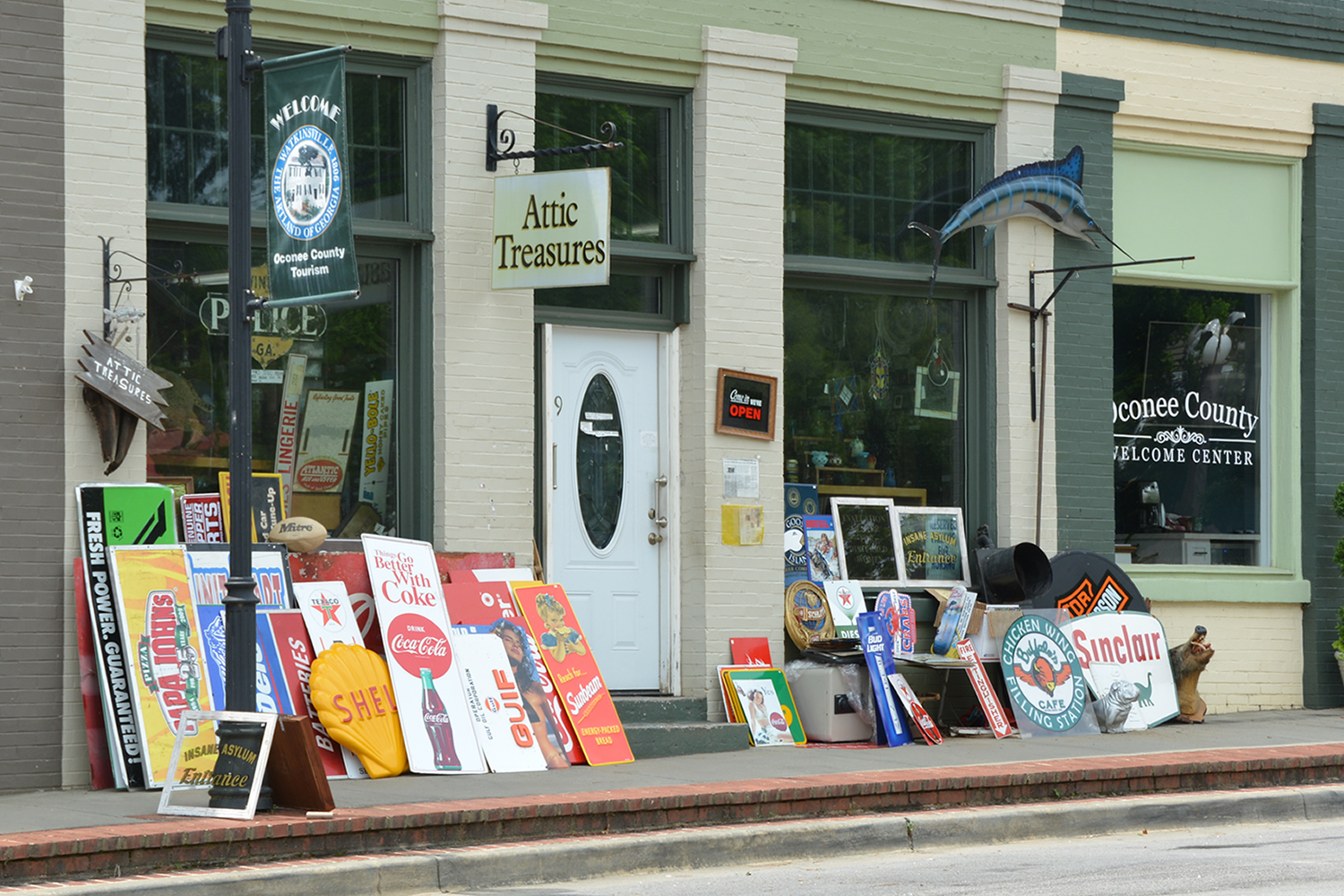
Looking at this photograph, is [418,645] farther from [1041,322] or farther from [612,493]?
[1041,322]

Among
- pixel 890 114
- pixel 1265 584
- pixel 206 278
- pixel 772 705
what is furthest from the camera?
pixel 1265 584

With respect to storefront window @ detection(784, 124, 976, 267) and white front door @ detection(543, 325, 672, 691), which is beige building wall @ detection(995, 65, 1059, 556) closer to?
storefront window @ detection(784, 124, 976, 267)

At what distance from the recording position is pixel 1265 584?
13.9 meters

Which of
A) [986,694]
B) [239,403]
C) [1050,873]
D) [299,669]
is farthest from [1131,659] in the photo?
[239,403]

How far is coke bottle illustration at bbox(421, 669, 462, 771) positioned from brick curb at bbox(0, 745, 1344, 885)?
4.19 feet

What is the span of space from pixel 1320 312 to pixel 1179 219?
1471 millimetres

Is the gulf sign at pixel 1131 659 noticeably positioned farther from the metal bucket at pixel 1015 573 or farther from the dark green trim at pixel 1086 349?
the dark green trim at pixel 1086 349

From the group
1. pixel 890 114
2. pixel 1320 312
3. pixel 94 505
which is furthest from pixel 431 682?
pixel 1320 312

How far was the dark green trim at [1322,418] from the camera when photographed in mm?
14141

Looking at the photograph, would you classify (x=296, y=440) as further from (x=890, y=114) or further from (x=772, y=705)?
(x=890, y=114)

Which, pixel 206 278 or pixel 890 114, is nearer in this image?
pixel 206 278

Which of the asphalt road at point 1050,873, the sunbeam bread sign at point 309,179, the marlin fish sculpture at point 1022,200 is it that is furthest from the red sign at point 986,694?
the sunbeam bread sign at point 309,179

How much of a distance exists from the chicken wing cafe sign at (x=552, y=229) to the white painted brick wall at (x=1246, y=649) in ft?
→ 19.3

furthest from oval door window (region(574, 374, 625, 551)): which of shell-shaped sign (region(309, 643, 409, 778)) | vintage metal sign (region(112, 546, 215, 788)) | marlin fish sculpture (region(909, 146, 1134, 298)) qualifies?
vintage metal sign (region(112, 546, 215, 788))
